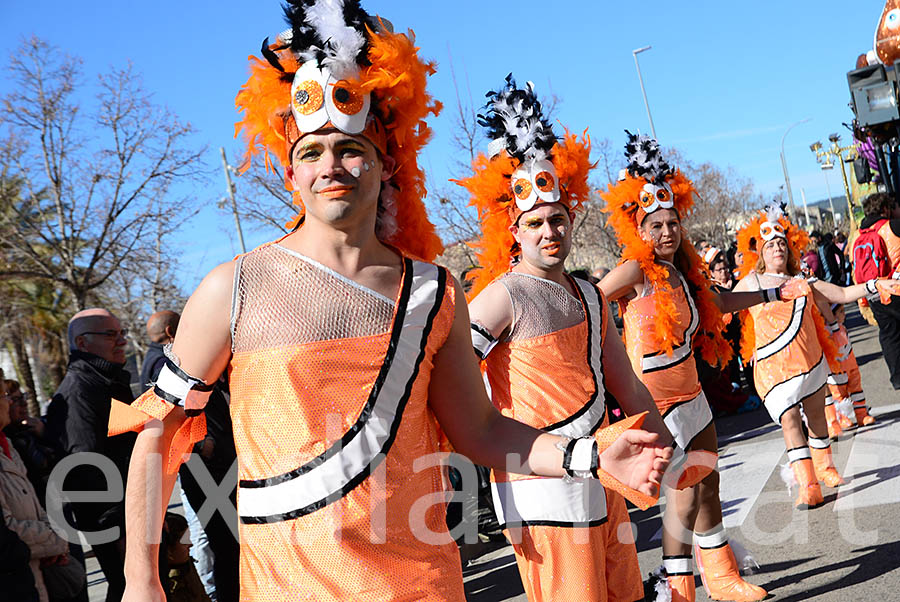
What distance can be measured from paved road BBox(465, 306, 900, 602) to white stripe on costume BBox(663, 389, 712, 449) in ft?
3.29

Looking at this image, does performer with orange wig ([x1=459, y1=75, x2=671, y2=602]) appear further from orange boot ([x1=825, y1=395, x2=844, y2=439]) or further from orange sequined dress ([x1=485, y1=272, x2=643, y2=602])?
orange boot ([x1=825, y1=395, x2=844, y2=439])

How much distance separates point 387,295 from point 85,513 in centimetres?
370

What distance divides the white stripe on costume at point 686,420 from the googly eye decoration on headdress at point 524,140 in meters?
1.51

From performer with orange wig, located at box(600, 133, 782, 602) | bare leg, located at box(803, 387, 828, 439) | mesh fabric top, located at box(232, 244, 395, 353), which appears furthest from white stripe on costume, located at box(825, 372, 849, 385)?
Answer: mesh fabric top, located at box(232, 244, 395, 353)

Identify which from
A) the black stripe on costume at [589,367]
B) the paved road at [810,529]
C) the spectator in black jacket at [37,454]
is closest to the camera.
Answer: the black stripe on costume at [589,367]

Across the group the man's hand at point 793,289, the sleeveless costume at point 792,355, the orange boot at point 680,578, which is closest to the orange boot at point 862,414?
the sleeveless costume at point 792,355

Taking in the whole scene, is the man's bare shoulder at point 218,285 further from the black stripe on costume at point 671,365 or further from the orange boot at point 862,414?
the orange boot at point 862,414

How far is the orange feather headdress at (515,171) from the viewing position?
3.81 meters

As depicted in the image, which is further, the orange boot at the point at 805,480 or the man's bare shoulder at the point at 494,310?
the orange boot at the point at 805,480

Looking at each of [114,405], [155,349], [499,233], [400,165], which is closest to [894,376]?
[499,233]

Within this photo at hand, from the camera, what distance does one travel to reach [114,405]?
2033mm

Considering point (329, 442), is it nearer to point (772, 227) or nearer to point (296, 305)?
point (296, 305)

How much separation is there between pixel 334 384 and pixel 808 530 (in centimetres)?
473

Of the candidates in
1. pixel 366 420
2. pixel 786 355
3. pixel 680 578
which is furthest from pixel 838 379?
pixel 366 420
